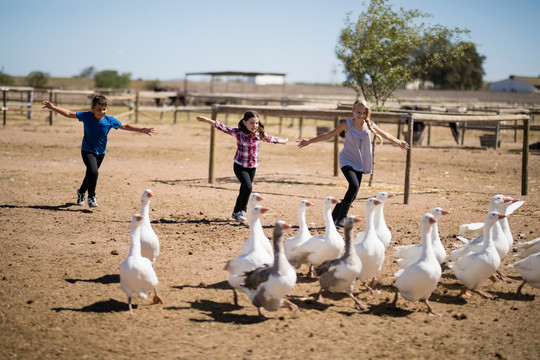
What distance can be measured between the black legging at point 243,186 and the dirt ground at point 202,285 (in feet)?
1.09

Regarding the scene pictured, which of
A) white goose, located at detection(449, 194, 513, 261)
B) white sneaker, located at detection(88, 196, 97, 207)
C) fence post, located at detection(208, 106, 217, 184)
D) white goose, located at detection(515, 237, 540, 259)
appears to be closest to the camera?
white goose, located at detection(449, 194, 513, 261)

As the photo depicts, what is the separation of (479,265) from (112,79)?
76775mm

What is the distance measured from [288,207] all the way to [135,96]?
20.8 meters

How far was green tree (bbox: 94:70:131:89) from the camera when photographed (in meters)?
72.5

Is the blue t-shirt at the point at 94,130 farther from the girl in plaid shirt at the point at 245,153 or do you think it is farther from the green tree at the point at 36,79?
the green tree at the point at 36,79

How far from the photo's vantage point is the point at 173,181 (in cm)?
1354

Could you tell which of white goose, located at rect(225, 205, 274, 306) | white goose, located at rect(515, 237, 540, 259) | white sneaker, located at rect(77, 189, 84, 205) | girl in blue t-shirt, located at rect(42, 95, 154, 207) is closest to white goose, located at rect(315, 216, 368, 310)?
white goose, located at rect(225, 205, 274, 306)

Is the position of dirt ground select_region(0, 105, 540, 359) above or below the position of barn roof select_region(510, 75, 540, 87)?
below

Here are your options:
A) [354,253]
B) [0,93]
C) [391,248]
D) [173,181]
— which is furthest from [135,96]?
[354,253]

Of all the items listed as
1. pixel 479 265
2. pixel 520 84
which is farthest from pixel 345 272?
pixel 520 84

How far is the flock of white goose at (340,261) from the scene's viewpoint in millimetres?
5480

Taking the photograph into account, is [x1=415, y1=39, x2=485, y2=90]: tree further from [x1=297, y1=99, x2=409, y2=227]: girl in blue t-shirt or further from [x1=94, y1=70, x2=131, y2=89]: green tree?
[x1=297, y1=99, x2=409, y2=227]: girl in blue t-shirt

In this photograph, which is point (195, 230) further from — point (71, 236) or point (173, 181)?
point (173, 181)

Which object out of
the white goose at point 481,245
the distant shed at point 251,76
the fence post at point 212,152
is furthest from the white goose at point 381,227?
the distant shed at point 251,76
